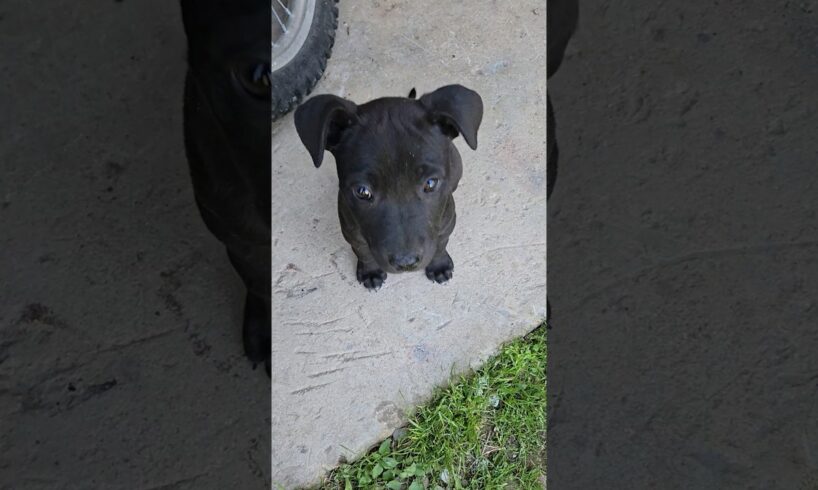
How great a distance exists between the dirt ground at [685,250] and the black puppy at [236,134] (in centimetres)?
159

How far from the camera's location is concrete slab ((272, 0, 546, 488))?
4004mm

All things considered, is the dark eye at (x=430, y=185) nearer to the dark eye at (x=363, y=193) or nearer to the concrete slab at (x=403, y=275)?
the dark eye at (x=363, y=193)

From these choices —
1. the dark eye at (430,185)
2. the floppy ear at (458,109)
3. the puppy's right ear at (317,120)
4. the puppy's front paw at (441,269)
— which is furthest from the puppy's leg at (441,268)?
the puppy's right ear at (317,120)

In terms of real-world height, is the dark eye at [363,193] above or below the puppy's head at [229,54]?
below

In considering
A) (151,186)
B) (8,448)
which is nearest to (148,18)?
(151,186)

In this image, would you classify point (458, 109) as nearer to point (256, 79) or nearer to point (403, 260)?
Answer: point (403, 260)

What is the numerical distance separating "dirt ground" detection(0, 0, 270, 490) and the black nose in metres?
1.07

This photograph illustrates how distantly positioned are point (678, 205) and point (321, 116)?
2191 millimetres

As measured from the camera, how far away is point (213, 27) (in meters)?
3.59

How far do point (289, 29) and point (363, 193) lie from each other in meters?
1.02

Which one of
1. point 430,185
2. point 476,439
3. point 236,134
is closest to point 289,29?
point 236,134

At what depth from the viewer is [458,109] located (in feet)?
10.5

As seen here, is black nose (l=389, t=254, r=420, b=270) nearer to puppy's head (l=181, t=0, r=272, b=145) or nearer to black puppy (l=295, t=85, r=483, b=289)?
black puppy (l=295, t=85, r=483, b=289)

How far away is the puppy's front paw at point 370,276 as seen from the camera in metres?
3.93
